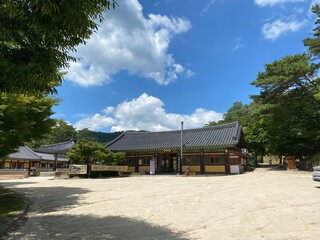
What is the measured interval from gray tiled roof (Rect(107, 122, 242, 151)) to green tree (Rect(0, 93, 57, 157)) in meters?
19.4

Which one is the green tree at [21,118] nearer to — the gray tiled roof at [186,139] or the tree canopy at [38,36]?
the tree canopy at [38,36]

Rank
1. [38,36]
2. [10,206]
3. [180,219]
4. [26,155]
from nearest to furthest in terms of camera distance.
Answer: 1. [38,36]
2. [180,219]
3. [10,206]
4. [26,155]

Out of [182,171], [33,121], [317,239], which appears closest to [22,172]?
[182,171]

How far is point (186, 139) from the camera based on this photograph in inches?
1304

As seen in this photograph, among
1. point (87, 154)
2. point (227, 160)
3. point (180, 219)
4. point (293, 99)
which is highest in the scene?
point (293, 99)

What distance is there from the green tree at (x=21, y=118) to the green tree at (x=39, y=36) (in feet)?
18.5

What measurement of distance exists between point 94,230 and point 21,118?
678cm

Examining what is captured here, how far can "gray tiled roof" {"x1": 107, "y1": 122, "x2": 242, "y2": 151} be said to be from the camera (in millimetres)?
29734

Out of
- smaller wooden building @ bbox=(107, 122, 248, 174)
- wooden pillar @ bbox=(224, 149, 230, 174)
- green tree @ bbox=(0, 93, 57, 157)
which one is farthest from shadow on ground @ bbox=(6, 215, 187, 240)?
wooden pillar @ bbox=(224, 149, 230, 174)

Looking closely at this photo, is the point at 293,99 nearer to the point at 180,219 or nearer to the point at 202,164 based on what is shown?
the point at 202,164

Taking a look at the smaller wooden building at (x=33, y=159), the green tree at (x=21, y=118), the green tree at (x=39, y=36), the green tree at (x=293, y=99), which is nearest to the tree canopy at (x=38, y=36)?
the green tree at (x=39, y=36)

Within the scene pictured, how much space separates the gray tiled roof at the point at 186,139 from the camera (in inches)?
1171

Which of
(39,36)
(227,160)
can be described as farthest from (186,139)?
(39,36)

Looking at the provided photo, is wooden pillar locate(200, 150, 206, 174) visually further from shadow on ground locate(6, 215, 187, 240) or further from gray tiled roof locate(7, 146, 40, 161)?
gray tiled roof locate(7, 146, 40, 161)
